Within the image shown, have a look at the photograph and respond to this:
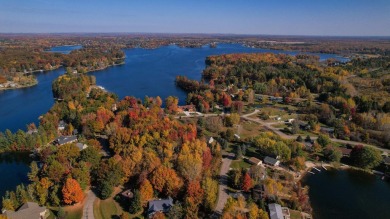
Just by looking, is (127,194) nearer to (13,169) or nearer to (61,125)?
(13,169)

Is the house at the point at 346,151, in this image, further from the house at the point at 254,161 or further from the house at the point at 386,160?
the house at the point at 254,161

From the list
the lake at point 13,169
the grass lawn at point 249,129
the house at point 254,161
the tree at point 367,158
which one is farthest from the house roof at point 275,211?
the lake at point 13,169

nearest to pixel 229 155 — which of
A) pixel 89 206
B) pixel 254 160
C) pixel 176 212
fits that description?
pixel 254 160

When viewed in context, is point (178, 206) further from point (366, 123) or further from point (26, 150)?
point (366, 123)

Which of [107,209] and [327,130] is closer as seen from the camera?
[107,209]

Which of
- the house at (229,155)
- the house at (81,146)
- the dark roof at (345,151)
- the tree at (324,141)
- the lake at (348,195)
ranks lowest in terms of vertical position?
the lake at (348,195)

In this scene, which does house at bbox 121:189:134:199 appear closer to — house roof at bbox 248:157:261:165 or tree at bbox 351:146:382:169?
house roof at bbox 248:157:261:165

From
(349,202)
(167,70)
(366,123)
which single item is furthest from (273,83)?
(349,202)
